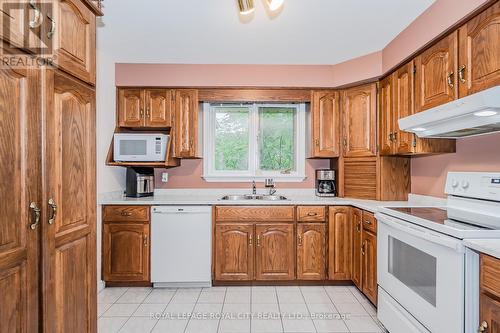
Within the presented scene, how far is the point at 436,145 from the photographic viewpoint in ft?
7.56

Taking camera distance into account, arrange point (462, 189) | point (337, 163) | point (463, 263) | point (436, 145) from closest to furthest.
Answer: point (463, 263), point (462, 189), point (436, 145), point (337, 163)

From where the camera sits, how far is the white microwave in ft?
9.98

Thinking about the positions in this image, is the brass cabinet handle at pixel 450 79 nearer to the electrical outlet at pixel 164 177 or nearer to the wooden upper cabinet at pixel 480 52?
the wooden upper cabinet at pixel 480 52

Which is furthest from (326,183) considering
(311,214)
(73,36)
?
(73,36)

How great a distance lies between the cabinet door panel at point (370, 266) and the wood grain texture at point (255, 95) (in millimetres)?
1585

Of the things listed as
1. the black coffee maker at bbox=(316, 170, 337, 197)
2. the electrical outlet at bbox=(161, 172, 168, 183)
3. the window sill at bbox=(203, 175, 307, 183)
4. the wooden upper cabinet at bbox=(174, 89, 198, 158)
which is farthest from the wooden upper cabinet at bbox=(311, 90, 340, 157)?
the electrical outlet at bbox=(161, 172, 168, 183)

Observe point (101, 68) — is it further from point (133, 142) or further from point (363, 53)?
point (363, 53)

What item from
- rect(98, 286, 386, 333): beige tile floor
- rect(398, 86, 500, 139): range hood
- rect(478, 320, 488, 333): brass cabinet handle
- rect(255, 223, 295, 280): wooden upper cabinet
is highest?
rect(398, 86, 500, 139): range hood

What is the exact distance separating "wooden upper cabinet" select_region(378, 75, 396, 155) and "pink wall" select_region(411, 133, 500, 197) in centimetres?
33

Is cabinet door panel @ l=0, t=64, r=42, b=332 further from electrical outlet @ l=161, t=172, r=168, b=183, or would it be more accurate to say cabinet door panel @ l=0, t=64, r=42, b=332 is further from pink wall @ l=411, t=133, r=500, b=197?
pink wall @ l=411, t=133, r=500, b=197

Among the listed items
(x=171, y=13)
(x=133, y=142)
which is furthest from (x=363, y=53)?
(x=133, y=142)

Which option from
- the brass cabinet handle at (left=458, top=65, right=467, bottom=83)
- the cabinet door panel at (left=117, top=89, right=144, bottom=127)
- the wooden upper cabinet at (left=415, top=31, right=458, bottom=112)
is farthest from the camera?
the cabinet door panel at (left=117, top=89, right=144, bottom=127)

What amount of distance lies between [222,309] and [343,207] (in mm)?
1474

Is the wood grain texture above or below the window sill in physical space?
above
